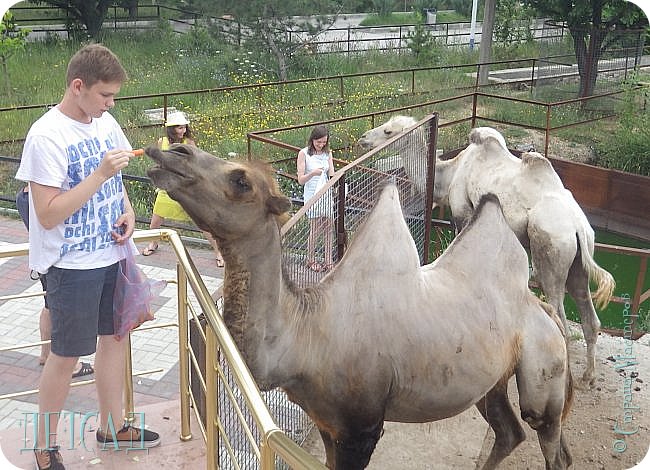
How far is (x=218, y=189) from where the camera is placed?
2.84 meters

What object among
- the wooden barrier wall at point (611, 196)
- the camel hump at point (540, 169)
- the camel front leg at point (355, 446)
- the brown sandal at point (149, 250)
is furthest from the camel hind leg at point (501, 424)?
the wooden barrier wall at point (611, 196)

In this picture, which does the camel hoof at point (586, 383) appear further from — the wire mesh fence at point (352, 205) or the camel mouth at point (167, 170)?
the camel mouth at point (167, 170)

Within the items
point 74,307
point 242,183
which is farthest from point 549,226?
point 74,307

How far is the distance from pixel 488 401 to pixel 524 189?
2969 millimetres

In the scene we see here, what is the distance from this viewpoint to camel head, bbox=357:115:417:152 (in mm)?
9547

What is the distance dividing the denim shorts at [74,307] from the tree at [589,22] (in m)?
16.5

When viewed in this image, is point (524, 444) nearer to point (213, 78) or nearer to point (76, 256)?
point (76, 256)

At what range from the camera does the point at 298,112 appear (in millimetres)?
15383

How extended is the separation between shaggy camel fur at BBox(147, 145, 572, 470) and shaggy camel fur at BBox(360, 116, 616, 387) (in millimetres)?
2453

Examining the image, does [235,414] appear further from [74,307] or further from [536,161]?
[536,161]

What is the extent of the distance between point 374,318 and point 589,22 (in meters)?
16.8

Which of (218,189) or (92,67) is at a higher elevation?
(92,67)

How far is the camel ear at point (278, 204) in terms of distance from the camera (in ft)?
9.87

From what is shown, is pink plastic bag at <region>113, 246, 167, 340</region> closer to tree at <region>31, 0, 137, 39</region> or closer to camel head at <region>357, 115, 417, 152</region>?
camel head at <region>357, 115, 417, 152</region>
